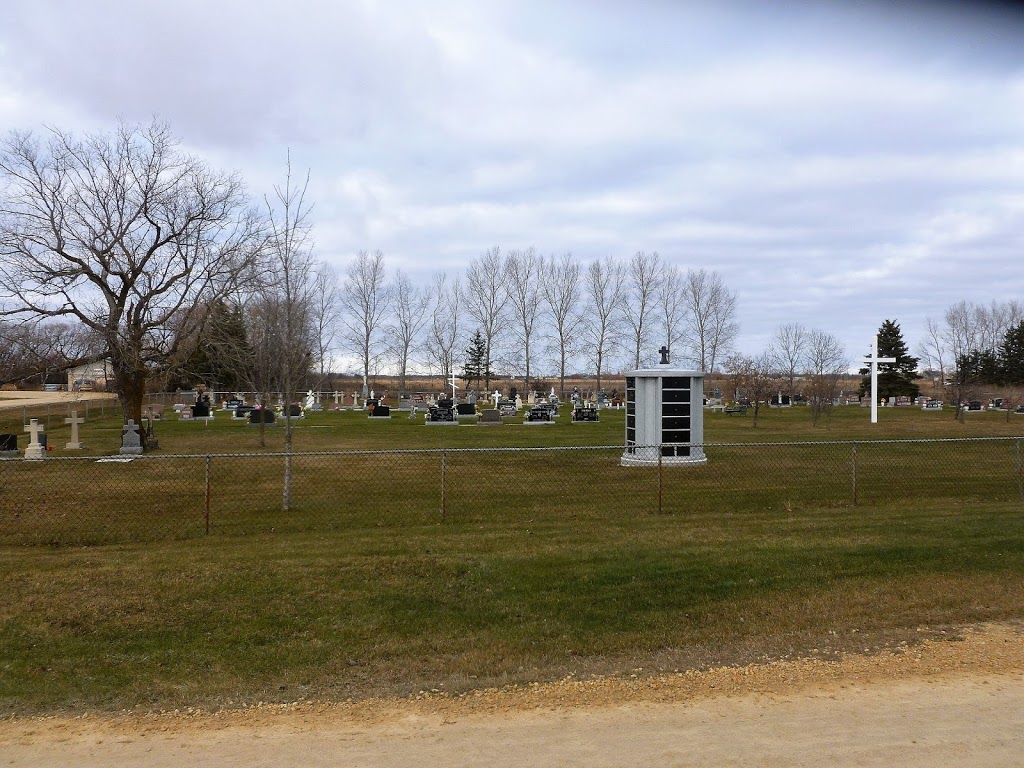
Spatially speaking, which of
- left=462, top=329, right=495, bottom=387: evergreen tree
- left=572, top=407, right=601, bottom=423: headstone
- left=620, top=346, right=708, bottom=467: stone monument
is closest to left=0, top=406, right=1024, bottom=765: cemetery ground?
left=620, top=346, right=708, bottom=467: stone monument

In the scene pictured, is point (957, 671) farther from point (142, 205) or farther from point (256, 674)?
point (142, 205)

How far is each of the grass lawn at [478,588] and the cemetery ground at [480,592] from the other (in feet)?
0.10

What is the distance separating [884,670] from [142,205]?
2389 cm

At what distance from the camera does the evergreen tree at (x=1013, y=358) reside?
231ft

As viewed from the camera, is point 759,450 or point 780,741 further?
point 759,450

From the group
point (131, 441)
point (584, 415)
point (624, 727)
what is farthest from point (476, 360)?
point (624, 727)

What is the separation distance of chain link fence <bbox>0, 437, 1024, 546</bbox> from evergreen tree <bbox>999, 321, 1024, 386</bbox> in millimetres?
60023

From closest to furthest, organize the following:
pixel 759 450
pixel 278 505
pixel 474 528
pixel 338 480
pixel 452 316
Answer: pixel 474 528, pixel 278 505, pixel 338 480, pixel 759 450, pixel 452 316

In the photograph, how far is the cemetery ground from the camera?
5.68 meters

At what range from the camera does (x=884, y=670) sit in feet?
18.1

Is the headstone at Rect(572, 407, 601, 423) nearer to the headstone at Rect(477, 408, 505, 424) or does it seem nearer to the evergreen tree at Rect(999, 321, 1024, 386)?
the headstone at Rect(477, 408, 505, 424)

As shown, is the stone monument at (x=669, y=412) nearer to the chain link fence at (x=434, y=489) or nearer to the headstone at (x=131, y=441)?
the chain link fence at (x=434, y=489)

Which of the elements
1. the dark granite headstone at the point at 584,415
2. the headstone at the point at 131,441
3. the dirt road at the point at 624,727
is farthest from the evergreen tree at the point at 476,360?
the dirt road at the point at 624,727

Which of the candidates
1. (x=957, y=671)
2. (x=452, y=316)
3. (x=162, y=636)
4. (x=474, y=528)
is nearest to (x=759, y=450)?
(x=474, y=528)
